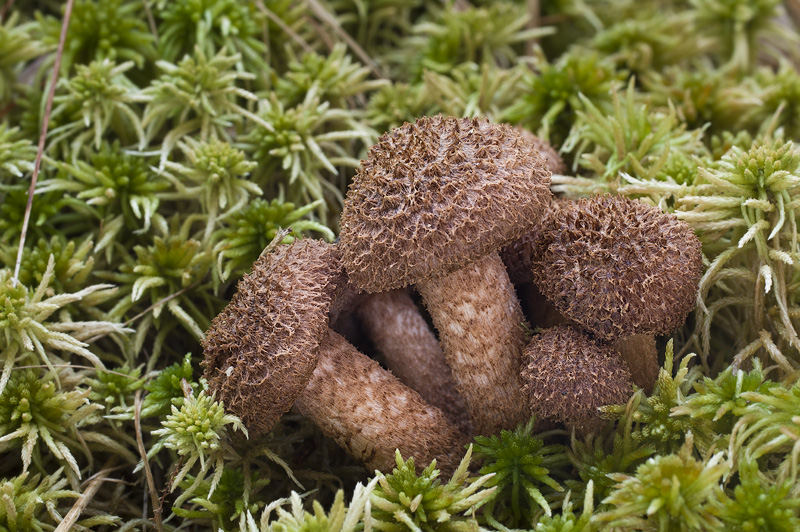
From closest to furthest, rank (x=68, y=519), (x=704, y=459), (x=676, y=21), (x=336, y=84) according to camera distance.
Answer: (x=704, y=459) → (x=68, y=519) → (x=336, y=84) → (x=676, y=21)

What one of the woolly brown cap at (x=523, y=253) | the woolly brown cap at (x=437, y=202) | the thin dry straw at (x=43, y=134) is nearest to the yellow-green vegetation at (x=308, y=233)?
the thin dry straw at (x=43, y=134)

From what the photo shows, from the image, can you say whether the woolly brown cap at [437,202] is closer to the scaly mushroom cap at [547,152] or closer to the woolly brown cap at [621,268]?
the woolly brown cap at [621,268]

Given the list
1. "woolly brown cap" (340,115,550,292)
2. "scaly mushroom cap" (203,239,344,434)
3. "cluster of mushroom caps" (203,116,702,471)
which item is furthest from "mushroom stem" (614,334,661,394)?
"scaly mushroom cap" (203,239,344,434)

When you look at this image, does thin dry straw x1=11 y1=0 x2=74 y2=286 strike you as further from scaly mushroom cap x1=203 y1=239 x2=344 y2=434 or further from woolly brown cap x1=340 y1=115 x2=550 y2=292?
woolly brown cap x1=340 y1=115 x2=550 y2=292

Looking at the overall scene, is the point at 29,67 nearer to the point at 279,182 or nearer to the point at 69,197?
the point at 69,197

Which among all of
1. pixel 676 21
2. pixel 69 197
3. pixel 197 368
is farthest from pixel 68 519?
pixel 676 21
